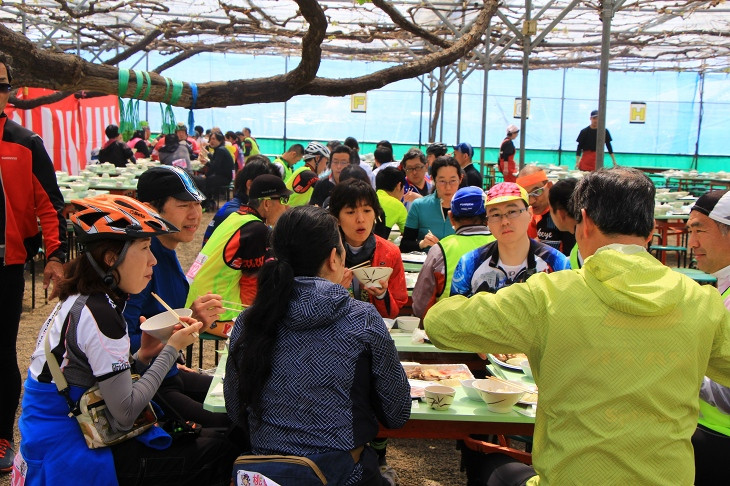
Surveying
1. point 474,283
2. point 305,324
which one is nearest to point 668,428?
point 305,324

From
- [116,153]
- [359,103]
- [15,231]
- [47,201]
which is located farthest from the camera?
[359,103]

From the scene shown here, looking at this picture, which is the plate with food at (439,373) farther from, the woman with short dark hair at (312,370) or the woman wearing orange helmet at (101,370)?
the woman wearing orange helmet at (101,370)

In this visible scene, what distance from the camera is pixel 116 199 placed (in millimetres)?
2488

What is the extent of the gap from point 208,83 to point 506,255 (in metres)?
1.77

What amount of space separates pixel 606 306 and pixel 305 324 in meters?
0.82

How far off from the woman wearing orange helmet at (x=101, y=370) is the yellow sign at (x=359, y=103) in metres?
22.3

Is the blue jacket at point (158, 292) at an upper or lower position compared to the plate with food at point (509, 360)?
upper

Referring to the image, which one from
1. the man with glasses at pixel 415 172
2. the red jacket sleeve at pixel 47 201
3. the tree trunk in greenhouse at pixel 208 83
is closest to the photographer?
the tree trunk in greenhouse at pixel 208 83

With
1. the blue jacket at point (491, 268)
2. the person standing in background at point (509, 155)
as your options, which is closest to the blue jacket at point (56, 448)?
the blue jacket at point (491, 268)

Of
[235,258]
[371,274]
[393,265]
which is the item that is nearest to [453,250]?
[393,265]

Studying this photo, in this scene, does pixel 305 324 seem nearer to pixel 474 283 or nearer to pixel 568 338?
pixel 568 338

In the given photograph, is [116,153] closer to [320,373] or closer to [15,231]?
[15,231]

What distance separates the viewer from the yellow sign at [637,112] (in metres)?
23.9

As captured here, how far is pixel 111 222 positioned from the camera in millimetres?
2338
